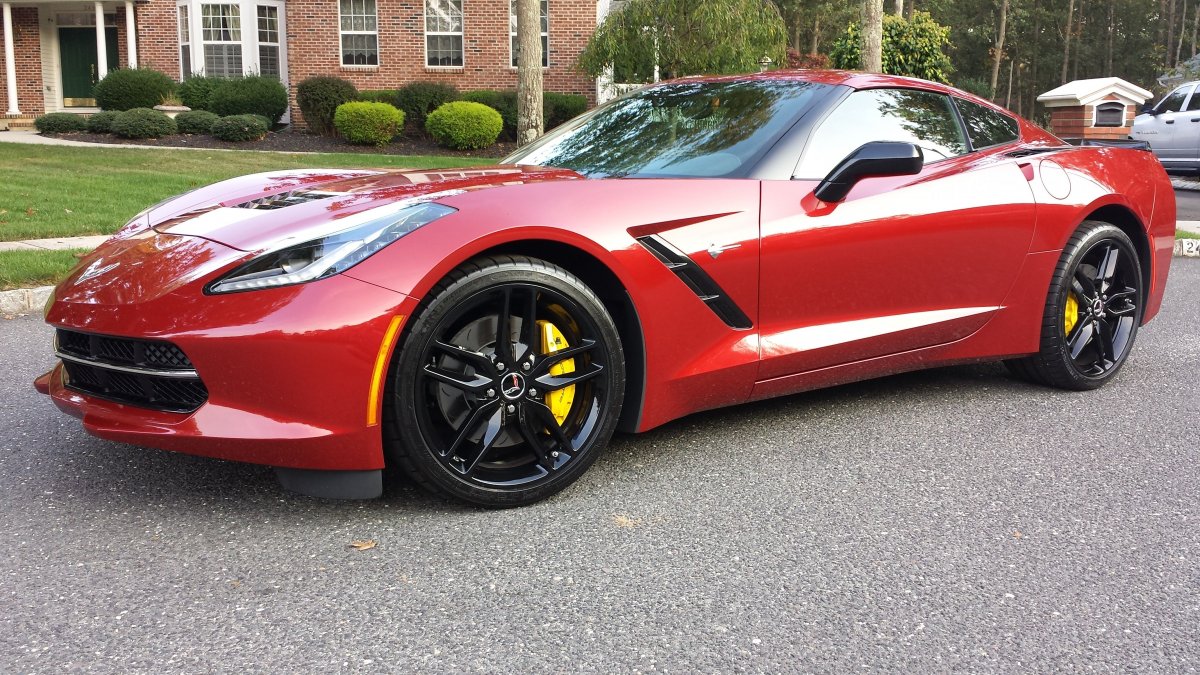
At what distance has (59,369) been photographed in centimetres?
330

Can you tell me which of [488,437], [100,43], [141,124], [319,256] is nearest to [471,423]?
[488,437]

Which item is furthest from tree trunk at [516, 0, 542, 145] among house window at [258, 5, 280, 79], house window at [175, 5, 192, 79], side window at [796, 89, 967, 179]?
house window at [175, 5, 192, 79]

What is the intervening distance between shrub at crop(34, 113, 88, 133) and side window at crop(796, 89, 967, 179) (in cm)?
1942

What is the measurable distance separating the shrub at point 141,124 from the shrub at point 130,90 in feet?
9.07

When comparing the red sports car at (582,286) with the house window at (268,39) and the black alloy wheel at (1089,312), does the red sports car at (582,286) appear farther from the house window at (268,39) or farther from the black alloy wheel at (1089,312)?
the house window at (268,39)

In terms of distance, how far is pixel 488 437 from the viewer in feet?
10.1

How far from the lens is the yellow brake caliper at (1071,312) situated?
465 centimetres

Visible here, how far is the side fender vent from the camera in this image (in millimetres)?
3338

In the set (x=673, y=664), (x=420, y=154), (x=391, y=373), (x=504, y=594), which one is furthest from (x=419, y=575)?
(x=420, y=154)

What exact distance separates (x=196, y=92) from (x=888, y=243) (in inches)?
847

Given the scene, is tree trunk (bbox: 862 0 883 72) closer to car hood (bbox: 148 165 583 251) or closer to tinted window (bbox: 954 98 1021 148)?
tinted window (bbox: 954 98 1021 148)

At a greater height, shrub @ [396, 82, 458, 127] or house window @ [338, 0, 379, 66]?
house window @ [338, 0, 379, 66]

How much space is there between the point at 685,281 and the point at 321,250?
116 cm

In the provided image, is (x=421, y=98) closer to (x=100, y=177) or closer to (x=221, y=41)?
(x=221, y=41)
